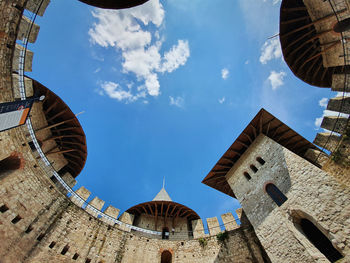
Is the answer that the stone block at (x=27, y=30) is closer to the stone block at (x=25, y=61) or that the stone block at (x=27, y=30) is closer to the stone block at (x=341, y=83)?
the stone block at (x=25, y=61)

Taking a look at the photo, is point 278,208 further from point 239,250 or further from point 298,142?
point 298,142

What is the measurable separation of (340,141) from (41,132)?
18587 millimetres

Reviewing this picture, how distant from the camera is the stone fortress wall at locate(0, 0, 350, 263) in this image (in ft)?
22.8

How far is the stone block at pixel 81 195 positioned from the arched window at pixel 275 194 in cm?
1159

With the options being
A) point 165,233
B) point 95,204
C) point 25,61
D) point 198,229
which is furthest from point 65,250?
point 25,61

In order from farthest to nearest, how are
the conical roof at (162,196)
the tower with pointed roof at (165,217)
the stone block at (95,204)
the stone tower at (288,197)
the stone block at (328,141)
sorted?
the conical roof at (162,196), the tower with pointed roof at (165,217), the stone block at (95,204), the stone block at (328,141), the stone tower at (288,197)

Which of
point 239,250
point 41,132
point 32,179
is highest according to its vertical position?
point 41,132

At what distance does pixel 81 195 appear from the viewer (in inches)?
456

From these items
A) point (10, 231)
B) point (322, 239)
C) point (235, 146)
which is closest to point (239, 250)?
point (322, 239)

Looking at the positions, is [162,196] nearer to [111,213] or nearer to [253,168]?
[111,213]

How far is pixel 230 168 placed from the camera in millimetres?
13586

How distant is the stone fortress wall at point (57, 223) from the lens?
22.8 feet

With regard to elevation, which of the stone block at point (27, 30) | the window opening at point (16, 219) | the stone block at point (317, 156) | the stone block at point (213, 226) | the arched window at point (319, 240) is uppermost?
the stone block at point (27, 30)

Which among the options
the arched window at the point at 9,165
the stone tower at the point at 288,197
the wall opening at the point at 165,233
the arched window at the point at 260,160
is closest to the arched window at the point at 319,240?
the stone tower at the point at 288,197
